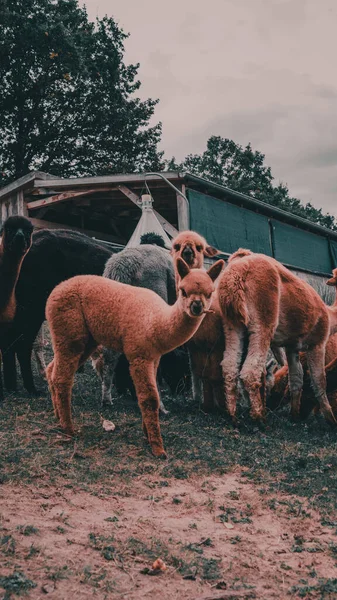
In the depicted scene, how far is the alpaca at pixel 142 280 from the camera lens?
23.8 ft

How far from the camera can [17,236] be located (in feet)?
23.2

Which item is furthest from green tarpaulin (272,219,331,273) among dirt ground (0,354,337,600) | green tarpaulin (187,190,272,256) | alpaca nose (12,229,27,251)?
dirt ground (0,354,337,600)

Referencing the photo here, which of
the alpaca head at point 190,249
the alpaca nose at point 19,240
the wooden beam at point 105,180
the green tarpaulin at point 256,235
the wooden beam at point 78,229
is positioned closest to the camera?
the alpaca nose at point 19,240

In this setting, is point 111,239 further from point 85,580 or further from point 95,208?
point 85,580

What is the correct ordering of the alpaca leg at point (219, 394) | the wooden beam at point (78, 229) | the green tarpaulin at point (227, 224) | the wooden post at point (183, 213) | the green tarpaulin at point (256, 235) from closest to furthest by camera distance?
the alpaca leg at point (219, 394) → the wooden post at point (183, 213) → the green tarpaulin at point (227, 224) → the green tarpaulin at point (256, 235) → the wooden beam at point (78, 229)

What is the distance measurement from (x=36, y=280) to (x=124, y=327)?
2643mm

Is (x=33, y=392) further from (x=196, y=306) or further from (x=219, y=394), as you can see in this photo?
(x=196, y=306)

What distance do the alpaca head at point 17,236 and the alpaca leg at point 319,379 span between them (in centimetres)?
363

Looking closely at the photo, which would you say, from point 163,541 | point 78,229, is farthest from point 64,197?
point 163,541

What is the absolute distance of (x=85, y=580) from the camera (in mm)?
3367

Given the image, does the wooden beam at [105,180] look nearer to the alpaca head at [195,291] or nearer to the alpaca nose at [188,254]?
the alpaca nose at [188,254]

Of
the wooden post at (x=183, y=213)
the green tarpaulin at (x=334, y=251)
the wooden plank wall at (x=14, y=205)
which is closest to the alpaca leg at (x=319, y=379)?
the wooden post at (x=183, y=213)

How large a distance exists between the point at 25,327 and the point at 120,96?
26.4 metres

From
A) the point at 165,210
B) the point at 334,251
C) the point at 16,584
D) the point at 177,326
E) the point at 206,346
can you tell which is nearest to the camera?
the point at 16,584
